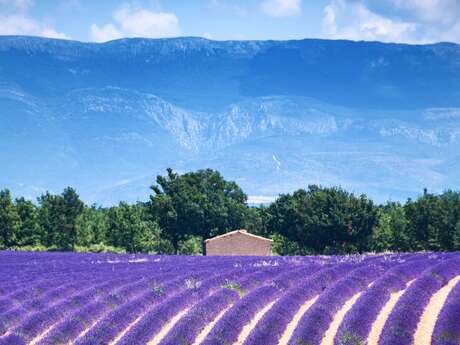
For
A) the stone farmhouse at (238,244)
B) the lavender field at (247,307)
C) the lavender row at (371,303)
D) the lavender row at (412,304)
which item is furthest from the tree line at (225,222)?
the lavender row at (412,304)

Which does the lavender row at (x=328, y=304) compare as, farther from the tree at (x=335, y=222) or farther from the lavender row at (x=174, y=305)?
the tree at (x=335, y=222)

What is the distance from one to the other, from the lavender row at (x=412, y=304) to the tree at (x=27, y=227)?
56.6 meters

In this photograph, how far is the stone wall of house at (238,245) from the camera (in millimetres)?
67500

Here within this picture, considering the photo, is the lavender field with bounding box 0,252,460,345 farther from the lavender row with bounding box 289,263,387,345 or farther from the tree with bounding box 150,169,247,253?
the tree with bounding box 150,169,247,253

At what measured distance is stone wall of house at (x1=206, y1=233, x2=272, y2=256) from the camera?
67.5 meters

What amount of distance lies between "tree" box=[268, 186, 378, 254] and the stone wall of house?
5.08 meters

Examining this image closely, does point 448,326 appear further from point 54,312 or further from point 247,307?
point 54,312

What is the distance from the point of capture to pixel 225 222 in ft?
270

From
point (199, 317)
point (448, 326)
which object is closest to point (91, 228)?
point (199, 317)

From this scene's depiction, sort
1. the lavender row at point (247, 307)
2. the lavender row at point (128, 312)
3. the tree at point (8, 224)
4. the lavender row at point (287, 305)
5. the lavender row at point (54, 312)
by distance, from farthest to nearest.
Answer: the tree at point (8, 224)
the lavender row at point (54, 312)
the lavender row at point (128, 312)
the lavender row at point (247, 307)
the lavender row at point (287, 305)

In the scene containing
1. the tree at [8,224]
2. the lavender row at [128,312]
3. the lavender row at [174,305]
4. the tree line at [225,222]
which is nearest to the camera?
the lavender row at [174,305]

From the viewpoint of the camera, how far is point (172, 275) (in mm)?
29578

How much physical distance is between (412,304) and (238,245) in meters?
47.7

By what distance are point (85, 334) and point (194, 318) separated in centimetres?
244
